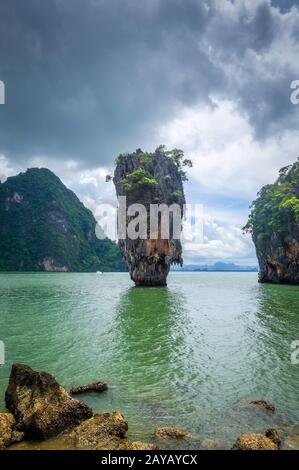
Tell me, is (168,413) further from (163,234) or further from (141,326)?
(163,234)

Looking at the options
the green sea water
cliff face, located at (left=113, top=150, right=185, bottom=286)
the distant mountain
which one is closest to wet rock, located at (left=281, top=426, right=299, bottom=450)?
the green sea water

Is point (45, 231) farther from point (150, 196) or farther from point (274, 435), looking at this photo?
point (274, 435)

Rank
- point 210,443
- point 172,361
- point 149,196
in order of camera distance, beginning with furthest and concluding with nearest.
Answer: point 149,196 → point 172,361 → point 210,443

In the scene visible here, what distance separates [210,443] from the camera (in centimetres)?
596

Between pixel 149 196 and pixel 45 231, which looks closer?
pixel 149 196

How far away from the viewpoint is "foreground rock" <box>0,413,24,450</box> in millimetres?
5809

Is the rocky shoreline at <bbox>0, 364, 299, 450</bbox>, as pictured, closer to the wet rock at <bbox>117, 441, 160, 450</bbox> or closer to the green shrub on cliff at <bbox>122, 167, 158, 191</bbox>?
the wet rock at <bbox>117, 441, 160, 450</bbox>

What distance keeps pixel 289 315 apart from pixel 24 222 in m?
132

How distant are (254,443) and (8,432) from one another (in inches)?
182

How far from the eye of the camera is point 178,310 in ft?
77.5

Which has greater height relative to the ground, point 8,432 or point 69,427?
point 8,432

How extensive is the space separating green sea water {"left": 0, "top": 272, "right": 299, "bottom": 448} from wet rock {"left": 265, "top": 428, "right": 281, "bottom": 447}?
54 centimetres

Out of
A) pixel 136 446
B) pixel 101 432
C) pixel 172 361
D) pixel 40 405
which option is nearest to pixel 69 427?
pixel 40 405

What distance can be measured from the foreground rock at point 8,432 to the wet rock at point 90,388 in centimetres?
215
